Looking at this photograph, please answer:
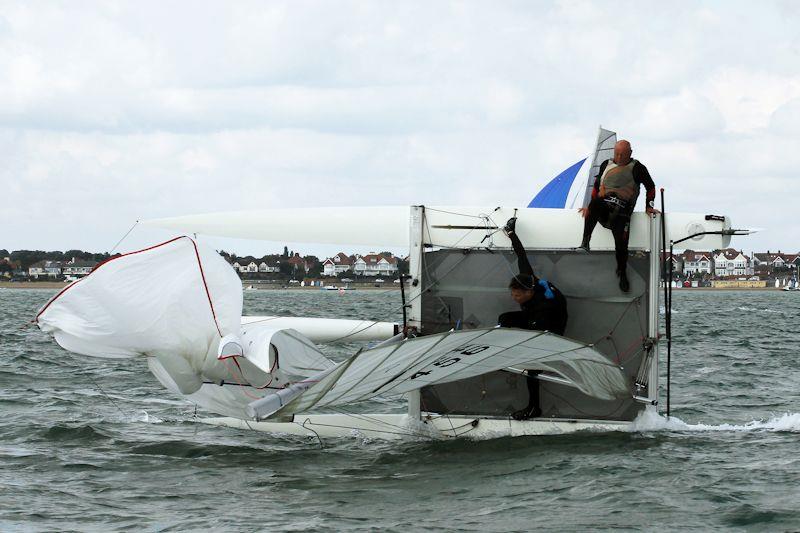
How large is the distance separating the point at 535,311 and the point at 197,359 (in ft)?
10.6

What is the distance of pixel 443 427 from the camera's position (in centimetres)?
1104

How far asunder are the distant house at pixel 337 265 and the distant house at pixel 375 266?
1.31 m

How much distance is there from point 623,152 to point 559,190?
1678 millimetres

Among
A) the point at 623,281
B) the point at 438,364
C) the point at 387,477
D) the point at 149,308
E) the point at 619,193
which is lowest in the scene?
the point at 387,477

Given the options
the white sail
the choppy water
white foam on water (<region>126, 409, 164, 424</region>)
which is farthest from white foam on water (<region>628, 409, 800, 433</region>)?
white foam on water (<region>126, 409, 164, 424</region>)

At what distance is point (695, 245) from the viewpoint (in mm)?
11047

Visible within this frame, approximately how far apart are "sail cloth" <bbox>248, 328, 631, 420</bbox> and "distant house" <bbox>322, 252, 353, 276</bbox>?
382ft

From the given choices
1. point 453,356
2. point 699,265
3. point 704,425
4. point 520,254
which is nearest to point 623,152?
point 520,254

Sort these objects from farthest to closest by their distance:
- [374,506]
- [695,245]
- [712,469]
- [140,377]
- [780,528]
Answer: [140,377] → [695,245] → [712,469] → [374,506] → [780,528]

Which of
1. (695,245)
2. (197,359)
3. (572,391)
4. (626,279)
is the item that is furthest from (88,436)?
(695,245)

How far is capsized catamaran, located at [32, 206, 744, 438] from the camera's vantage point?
33.3 feet

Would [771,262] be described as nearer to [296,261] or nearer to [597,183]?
[296,261]

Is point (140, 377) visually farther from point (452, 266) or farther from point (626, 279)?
point (626, 279)

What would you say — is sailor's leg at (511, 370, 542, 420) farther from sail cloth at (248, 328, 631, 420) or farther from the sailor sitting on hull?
the sailor sitting on hull
